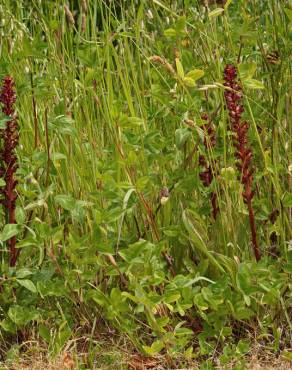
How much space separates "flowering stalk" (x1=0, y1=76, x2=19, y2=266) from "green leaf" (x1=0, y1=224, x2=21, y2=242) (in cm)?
11

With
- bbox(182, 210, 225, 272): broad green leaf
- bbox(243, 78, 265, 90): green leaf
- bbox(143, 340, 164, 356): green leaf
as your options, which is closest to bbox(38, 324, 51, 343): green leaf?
bbox(143, 340, 164, 356): green leaf

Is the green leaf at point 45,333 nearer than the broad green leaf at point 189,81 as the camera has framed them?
No

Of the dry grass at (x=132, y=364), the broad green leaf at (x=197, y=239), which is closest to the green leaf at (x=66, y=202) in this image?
the broad green leaf at (x=197, y=239)

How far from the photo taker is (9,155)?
7.96ft

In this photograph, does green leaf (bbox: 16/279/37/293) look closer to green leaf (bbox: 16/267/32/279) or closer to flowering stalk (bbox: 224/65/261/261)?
green leaf (bbox: 16/267/32/279)

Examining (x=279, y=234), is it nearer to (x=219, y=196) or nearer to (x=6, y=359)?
(x=219, y=196)

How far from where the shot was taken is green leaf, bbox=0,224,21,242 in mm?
2324

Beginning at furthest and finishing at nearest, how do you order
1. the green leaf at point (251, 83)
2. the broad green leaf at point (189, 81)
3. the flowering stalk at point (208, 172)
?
the flowering stalk at point (208, 172), the green leaf at point (251, 83), the broad green leaf at point (189, 81)

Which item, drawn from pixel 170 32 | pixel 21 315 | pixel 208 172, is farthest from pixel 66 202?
pixel 170 32

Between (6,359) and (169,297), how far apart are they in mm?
532

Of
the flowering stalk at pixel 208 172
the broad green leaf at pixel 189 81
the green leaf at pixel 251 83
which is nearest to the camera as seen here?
the broad green leaf at pixel 189 81

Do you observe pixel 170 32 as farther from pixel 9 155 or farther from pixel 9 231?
pixel 9 231

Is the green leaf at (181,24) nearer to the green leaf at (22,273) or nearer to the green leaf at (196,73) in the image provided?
the green leaf at (196,73)

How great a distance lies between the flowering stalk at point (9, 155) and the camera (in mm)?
2404
